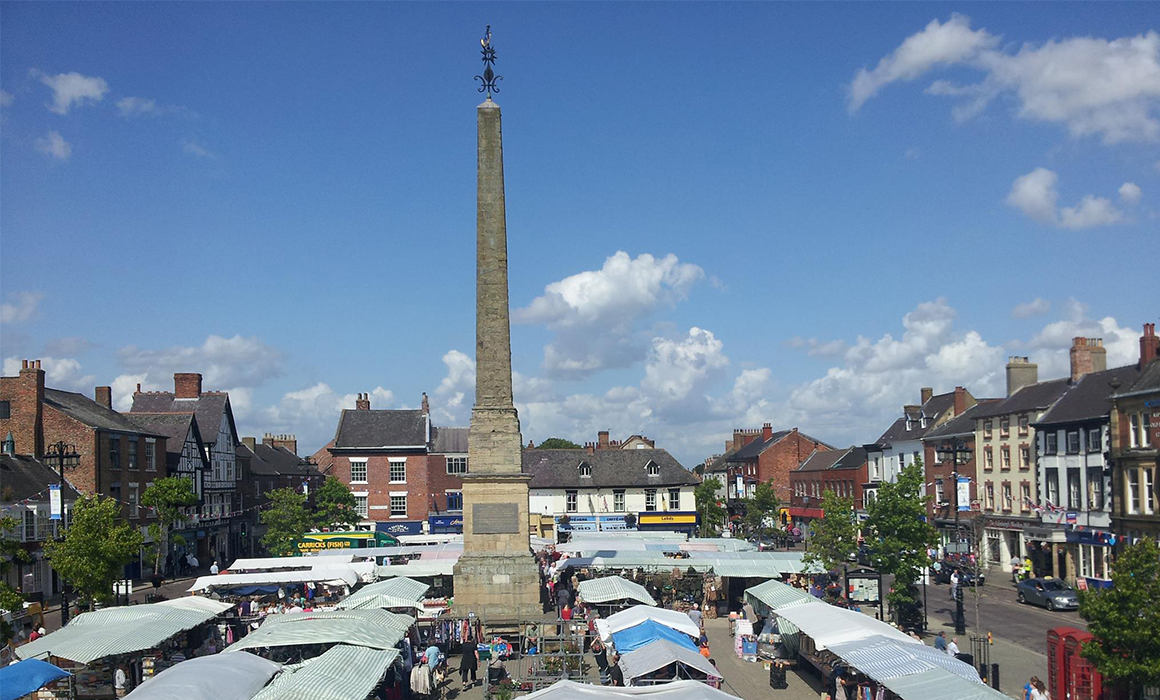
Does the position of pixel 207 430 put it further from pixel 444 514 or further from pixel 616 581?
pixel 616 581

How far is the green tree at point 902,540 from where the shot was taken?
101ft

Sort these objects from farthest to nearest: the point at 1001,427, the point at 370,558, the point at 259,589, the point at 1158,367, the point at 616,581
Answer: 1. the point at 1001,427
2. the point at 370,558
3. the point at 1158,367
4. the point at 259,589
5. the point at 616,581

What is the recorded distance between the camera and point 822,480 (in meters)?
76.5

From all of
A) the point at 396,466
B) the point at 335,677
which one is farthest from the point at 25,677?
the point at 396,466

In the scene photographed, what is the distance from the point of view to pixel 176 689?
16.1 metres

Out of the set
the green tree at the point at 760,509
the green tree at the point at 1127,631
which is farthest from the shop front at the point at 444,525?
the green tree at the point at 1127,631

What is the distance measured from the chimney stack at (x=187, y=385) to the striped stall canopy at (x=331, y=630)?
1781 inches

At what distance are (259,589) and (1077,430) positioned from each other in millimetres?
34877

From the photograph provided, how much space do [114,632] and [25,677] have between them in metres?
3.97

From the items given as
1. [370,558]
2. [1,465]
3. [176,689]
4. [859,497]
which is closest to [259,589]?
[370,558]

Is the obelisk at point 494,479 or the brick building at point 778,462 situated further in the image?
the brick building at point 778,462

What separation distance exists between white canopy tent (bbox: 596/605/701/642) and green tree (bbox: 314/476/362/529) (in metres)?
40.7

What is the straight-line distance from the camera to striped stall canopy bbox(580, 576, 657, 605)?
91.0ft

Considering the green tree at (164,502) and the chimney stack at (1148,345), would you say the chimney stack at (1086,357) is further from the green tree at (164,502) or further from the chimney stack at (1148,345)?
the green tree at (164,502)
